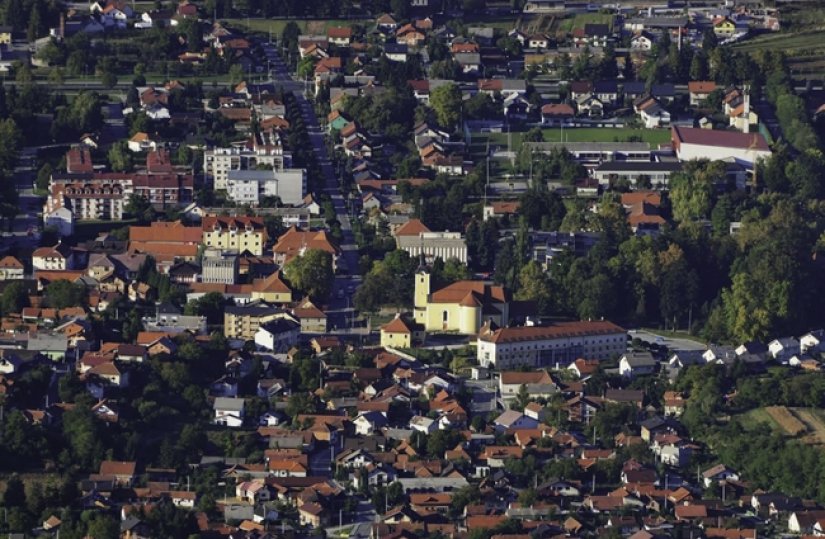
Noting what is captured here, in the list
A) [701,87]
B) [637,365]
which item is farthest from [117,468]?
[701,87]

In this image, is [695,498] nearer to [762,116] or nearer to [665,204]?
[665,204]

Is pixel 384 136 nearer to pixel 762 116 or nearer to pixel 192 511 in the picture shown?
pixel 762 116

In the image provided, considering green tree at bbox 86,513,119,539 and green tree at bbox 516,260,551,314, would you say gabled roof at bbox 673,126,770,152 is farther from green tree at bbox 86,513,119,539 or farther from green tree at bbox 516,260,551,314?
green tree at bbox 86,513,119,539

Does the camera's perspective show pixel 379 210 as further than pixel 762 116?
No

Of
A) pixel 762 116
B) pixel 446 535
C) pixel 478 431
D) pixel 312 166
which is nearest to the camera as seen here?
pixel 446 535

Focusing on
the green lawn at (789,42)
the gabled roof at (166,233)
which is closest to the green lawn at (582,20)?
the green lawn at (789,42)

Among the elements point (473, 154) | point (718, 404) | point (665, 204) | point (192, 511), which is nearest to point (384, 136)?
point (473, 154)

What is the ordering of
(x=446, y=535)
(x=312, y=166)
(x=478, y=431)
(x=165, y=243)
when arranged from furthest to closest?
(x=312, y=166), (x=165, y=243), (x=478, y=431), (x=446, y=535)
